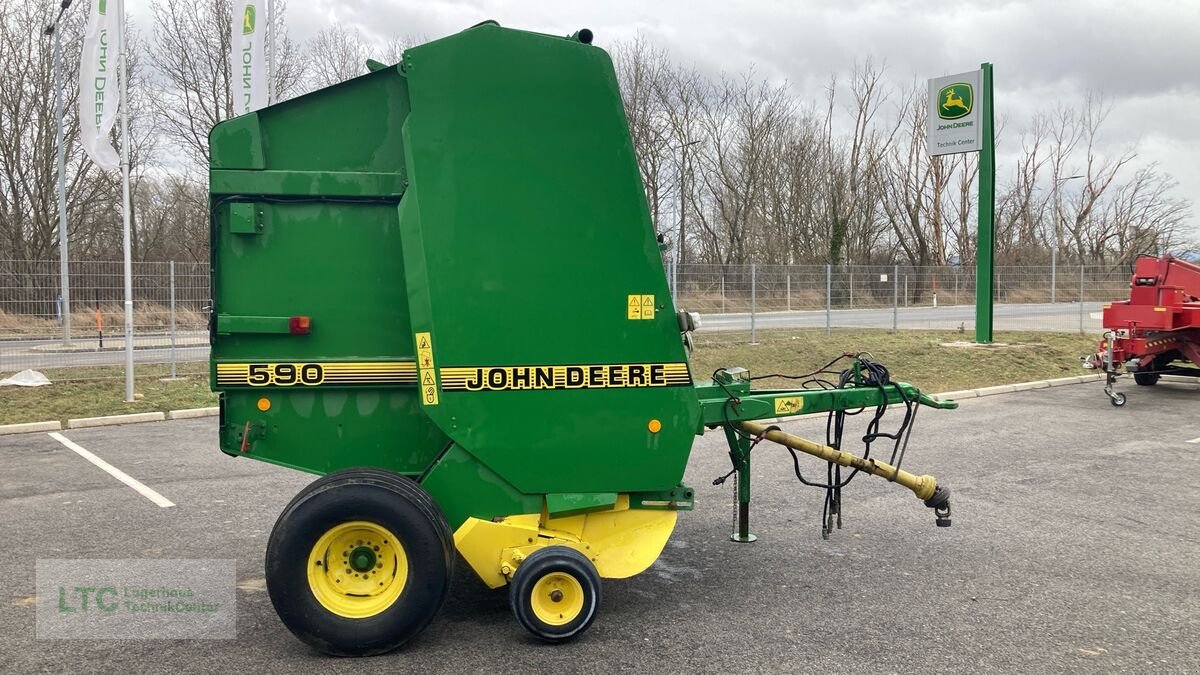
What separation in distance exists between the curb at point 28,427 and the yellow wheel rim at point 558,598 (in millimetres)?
8690

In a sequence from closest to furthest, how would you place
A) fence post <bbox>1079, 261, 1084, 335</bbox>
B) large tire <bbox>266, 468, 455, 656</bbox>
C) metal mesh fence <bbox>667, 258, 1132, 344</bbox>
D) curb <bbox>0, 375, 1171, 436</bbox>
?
large tire <bbox>266, 468, 455, 656</bbox> < curb <bbox>0, 375, 1171, 436</bbox> < metal mesh fence <bbox>667, 258, 1132, 344</bbox> < fence post <bbox>1079, 261, 1084, 335</bbox>

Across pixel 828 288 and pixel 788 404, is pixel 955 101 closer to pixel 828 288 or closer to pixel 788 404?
pixel 828 288

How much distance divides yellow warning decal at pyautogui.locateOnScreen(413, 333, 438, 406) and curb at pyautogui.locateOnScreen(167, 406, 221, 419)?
8.16 metres

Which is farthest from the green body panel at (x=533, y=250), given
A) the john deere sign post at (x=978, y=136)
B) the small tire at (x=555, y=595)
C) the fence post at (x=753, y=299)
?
the john deere sign post at (x=978, y=136)

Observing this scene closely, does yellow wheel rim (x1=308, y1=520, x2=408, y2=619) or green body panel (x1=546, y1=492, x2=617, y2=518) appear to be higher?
green body panel (x1=546, y1=492, x2=617, y2=518)

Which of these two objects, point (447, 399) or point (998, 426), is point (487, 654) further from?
point (998, 426)

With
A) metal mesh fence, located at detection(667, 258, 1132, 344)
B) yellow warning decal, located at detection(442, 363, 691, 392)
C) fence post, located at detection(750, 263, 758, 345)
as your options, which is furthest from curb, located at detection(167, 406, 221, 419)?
fence post, located at detection(750, 263, 758, 345)

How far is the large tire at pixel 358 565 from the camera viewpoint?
363 centimetres

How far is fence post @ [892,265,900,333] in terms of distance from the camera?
70.8 ft

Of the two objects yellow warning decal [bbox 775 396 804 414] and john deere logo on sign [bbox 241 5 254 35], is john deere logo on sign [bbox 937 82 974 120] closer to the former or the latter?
john deere logo on sign [bbox 241 5 254 35]

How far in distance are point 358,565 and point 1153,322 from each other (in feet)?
39.7

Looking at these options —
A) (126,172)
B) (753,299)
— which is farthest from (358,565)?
(753,299)

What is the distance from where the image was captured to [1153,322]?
11523 mm

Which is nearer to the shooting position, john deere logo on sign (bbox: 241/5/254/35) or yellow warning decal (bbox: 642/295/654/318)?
yellow warning decal (bbox: 642/295/654/318)
